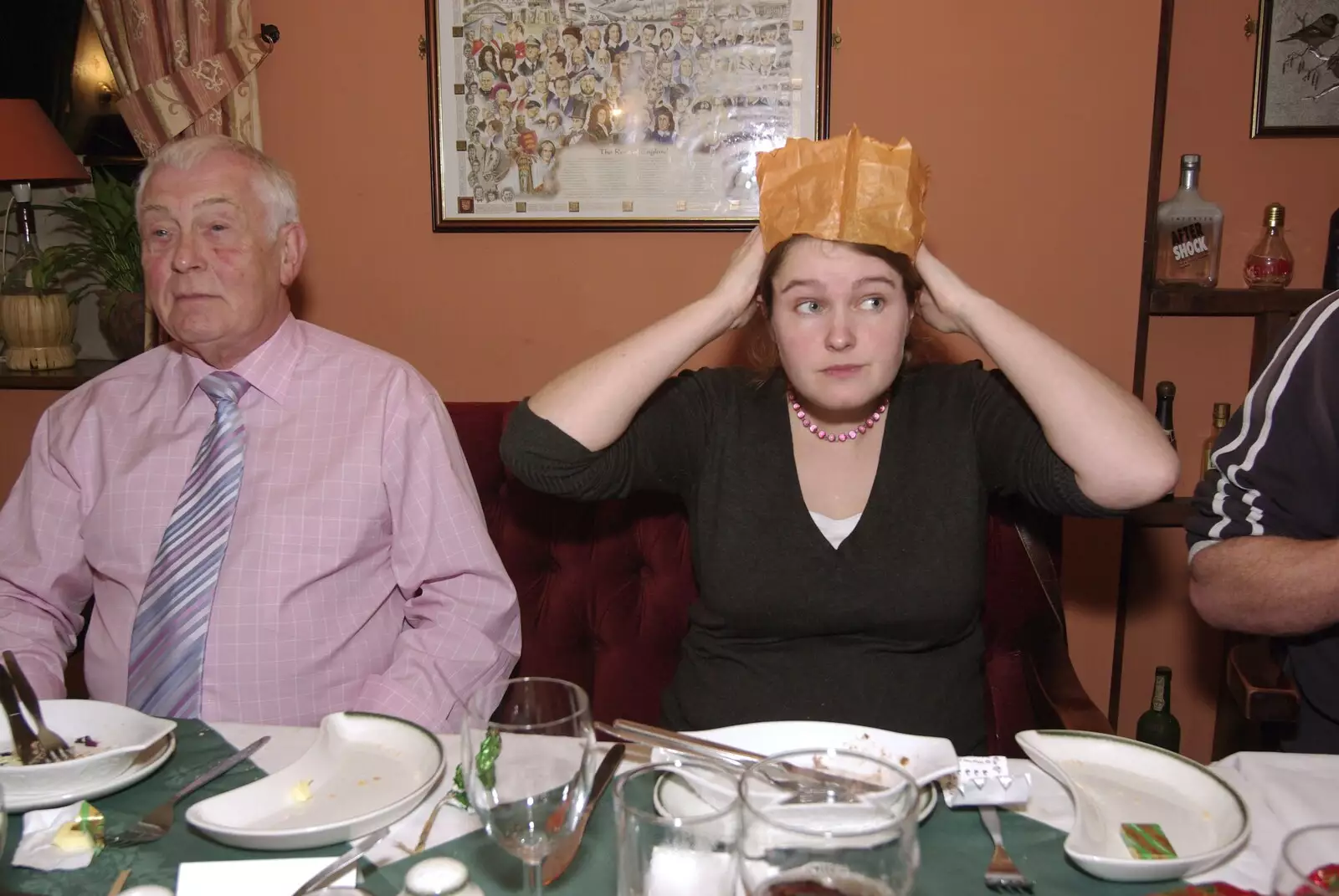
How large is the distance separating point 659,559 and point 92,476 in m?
1.08

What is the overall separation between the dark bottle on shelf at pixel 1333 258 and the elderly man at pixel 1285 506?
0.99 meters

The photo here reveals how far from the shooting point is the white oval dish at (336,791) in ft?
3.42

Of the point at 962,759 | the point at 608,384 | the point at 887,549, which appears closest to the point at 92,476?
the point at 608,384

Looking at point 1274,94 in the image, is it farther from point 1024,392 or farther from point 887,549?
point 887,549

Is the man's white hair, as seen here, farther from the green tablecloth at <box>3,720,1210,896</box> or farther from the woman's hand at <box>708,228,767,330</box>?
the green tablecloth at <box>3,720,1210,896</box>

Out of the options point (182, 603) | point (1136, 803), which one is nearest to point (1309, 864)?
point (1136, 803)

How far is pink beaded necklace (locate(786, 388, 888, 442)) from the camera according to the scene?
5.89 feet

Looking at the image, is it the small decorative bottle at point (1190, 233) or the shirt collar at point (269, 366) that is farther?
the small decorative bottle at point (1190, 233)

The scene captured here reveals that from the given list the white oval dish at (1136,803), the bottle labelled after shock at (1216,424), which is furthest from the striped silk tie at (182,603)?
the bottle labelled after shock at (1216,424)

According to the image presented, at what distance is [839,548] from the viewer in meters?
1.70

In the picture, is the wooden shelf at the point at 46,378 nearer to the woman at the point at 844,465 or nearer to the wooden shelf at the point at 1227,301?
the woman at the point at 844,465

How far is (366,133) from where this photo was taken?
2.63 meters

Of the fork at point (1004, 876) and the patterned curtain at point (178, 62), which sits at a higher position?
the patterned curtain at point (178, 62)

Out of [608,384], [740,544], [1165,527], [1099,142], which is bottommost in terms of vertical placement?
[1165,527]
